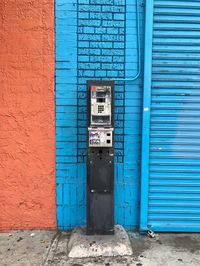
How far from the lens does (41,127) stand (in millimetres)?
4141

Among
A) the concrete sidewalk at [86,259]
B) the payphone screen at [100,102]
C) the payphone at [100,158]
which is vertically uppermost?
the payphone screen at [100,102]

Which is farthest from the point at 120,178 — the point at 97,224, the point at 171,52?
the point at 171,52

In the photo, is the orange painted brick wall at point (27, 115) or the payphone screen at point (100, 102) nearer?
the payphone screen at point (100, 102)

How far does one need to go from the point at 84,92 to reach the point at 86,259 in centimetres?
185

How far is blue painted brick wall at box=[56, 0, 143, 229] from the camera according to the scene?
4.01 meters

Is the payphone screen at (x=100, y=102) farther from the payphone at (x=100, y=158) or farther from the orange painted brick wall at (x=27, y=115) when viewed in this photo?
the orange painted brick wall at (x=27, y=115)

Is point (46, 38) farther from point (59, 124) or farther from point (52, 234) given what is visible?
point (52, 234)

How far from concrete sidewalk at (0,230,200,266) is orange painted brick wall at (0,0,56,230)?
25 centimetres

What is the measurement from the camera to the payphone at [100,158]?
12.0 feet

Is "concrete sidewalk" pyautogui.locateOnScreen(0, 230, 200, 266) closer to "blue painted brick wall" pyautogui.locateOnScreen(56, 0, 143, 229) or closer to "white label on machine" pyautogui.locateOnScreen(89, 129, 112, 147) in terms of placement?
"blue painted brick wall" pyautogui.locateOnScreen(56, 0, 143, 229)

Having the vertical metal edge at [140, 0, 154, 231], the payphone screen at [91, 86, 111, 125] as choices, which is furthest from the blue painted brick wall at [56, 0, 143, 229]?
the payphone screen at [91, 86, 111, 125]

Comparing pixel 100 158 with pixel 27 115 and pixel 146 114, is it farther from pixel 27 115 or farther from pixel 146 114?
pixel 27 115

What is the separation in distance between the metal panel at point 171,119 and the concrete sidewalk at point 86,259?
8.5 inches

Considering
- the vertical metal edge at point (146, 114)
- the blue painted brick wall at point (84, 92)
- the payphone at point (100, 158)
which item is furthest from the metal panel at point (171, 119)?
the payphone at point (100, 158)
